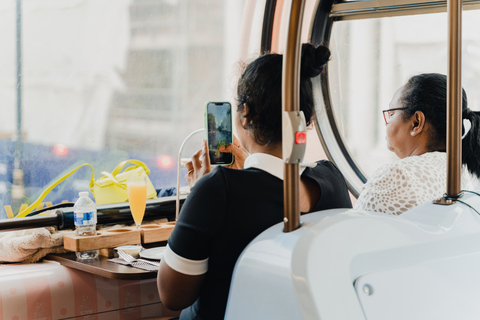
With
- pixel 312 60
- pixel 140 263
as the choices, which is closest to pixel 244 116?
pixel 312 60

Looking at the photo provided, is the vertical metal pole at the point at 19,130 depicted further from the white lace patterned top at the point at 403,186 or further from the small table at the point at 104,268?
the white lace patterned top at the point at 403,186

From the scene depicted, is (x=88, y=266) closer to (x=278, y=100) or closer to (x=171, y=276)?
(x=171, y=276)

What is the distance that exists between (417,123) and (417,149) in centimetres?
8

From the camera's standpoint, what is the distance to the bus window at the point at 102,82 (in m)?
2.46

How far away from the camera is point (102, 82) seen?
2709 millimetres

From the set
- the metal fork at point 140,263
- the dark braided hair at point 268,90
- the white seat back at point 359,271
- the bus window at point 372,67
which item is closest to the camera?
the white seat back at point 359,271

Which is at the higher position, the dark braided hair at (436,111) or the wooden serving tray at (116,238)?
the dark braided hair at (436,111)

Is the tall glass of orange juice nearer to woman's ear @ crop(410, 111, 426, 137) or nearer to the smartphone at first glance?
the smartphone

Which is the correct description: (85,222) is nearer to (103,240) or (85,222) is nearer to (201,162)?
(103,240)

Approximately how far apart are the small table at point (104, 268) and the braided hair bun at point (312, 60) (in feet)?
2.37

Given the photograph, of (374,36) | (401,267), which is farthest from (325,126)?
(401,267)

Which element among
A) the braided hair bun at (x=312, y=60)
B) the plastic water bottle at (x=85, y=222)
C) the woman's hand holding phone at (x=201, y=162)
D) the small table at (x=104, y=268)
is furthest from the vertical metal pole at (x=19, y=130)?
the braided hair bun at (x=312, y=60)

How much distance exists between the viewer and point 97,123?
8.98 feet

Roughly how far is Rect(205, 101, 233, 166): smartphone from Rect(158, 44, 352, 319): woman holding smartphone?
487 mm
